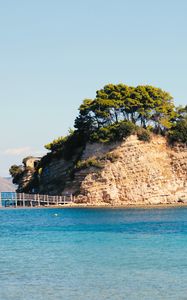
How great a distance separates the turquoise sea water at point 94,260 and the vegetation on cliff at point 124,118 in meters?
27.9

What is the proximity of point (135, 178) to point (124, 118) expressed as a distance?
902 cm

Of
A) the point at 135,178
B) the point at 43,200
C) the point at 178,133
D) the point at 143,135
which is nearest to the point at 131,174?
the point at 135,178

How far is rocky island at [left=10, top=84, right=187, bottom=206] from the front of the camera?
85312 millimetres

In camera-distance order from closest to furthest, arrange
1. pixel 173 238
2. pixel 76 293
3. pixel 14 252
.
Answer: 1. pixel 76 293
2. pixel 14 252
3. pixel 173 238

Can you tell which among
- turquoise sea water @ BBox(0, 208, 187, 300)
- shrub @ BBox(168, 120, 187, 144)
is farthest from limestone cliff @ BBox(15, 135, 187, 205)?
turquoise sea water @ BBox(0, 208, 187, 300)

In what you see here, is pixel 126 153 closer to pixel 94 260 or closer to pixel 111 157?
pixel 111 157

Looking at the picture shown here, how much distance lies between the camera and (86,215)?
6956cm

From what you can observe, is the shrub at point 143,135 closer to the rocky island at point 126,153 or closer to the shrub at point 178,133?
the rocky island at point 126,153

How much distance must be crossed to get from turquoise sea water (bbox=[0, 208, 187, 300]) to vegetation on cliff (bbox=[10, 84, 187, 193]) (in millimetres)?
27920

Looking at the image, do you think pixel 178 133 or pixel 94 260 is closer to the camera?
pixel 94 260

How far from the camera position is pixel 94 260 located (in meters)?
33.7

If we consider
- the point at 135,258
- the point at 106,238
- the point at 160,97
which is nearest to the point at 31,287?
the point at 135,258

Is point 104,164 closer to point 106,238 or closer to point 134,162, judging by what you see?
point 134,162

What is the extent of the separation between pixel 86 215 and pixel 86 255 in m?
33.9
